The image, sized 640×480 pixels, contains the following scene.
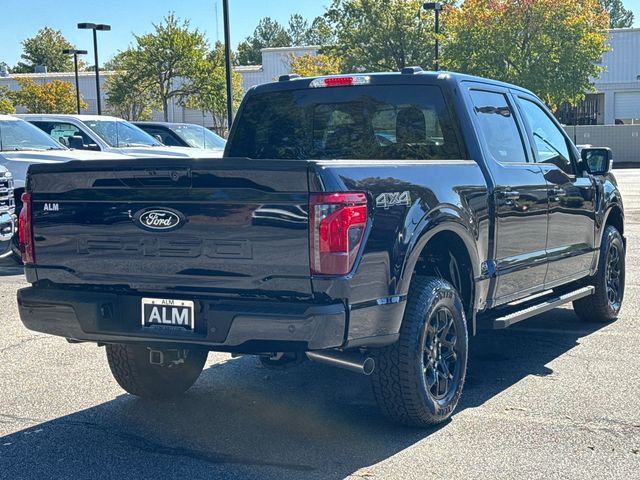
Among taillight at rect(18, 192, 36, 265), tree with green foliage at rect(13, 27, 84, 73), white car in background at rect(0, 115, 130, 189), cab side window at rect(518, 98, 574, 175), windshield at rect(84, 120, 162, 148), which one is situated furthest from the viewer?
tree with green foliage at rect(13, 27, 84, 73)

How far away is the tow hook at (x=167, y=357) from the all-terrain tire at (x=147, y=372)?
0.08 ft

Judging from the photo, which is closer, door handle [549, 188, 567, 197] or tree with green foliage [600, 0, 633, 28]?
door handle [549, 188, 567, 197]

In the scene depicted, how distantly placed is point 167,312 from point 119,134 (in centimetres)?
1299

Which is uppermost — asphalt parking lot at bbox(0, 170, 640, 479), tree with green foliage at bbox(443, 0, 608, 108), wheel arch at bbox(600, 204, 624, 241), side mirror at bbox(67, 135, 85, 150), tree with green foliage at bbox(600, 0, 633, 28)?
tree with green foliage at bbox(600, 0, 633, 28)

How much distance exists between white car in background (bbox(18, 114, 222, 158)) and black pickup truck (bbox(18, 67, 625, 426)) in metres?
10.3

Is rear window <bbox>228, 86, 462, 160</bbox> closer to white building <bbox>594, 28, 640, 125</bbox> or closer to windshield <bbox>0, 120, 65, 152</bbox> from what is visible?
windshield <bbox>0, 120, 65, 152</bbox>

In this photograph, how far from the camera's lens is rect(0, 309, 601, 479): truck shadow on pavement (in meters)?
4.42

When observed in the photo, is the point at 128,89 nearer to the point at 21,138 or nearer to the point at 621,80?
the point at 621,80

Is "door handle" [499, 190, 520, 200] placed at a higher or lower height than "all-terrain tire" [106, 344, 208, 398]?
higher

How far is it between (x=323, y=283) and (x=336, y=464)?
37.1 inches

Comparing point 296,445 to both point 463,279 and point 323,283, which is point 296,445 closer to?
point 323,283

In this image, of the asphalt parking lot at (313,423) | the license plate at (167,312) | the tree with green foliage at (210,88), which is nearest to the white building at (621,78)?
the tree with green foliage at (210,88)

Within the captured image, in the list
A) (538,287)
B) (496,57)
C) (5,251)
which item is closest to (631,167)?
(496,57)

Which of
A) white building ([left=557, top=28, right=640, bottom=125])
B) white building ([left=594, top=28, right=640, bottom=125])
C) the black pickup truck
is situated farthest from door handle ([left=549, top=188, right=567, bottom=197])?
white building ([left=594, top=28, right=640, bottom=125])
